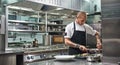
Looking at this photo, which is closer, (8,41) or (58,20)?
(8,41)

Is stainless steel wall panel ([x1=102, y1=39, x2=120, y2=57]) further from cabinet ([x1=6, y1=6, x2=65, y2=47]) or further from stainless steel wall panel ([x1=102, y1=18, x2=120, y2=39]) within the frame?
cabinet ([x1=6, y1=6, x2=65, y2=47])

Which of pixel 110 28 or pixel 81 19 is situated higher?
pixel 81 19

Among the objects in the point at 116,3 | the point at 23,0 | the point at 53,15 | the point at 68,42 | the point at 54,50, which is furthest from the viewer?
the point at 53,15

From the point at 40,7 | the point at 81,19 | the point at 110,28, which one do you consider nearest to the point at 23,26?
the point at 40,7

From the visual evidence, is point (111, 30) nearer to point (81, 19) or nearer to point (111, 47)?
point (111, 47)

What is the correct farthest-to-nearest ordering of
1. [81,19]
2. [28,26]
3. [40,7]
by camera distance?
[28,26]
[40,7]
[81,19]

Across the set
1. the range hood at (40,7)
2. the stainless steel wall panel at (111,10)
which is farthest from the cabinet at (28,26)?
the stainless steel wall panel at (111,10)

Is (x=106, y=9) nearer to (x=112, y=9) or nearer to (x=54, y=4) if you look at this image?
(x=112, y=9)

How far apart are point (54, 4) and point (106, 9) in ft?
12.3

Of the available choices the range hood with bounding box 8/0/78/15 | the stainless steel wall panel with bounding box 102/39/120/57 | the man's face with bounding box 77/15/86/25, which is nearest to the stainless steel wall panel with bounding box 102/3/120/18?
the stainless steel wall panel with bounding box 102/39/120/57

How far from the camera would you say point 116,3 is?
167 centimetres

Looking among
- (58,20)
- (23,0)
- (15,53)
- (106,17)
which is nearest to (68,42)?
(15,53)

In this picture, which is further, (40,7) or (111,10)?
(40,7)

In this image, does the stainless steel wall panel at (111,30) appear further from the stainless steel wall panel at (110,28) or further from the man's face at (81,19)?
the man's face at (81,19)
